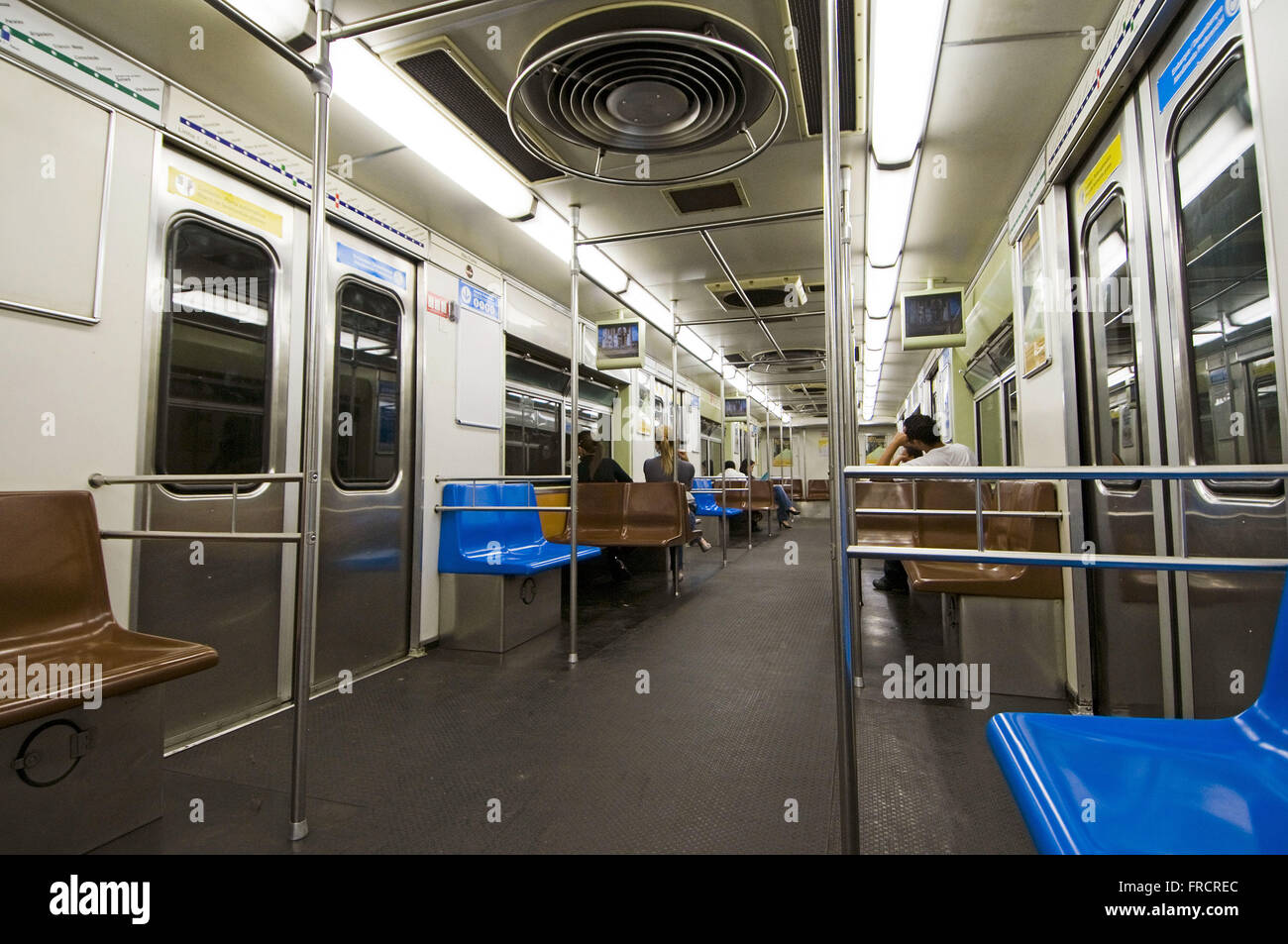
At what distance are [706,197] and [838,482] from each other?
2.97 metres

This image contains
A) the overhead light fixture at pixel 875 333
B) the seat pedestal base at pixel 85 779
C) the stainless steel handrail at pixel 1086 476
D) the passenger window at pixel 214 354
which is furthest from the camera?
the overhead light fixture at pixel 875 333

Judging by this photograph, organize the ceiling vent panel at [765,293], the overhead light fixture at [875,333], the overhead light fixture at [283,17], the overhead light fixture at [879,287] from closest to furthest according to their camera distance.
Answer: the overhead light fixture at [283,17]
the overhead light fixture at [879,287]
the ceiling vent panel at [765,293]
the overhead light fixture at [875,333]

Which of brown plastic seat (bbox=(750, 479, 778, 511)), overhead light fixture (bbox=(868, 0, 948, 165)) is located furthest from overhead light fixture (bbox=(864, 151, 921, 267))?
brown plastic seat (bbox=(750, 479, 778, 511))

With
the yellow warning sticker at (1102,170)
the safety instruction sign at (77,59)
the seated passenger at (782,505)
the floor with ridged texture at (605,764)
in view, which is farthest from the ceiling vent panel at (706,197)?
the seated passenger at (782,505)

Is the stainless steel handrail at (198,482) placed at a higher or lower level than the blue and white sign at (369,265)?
lower

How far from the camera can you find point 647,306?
5.57m

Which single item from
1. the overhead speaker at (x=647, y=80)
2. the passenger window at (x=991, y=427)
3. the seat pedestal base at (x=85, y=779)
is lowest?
the seat pedestal base at (x=85, y=779)

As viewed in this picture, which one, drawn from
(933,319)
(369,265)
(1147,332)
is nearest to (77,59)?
(369,265)

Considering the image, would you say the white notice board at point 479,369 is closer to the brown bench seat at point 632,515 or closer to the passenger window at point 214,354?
the brown bench seat at point 632,515

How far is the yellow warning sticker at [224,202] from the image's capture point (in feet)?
7.93

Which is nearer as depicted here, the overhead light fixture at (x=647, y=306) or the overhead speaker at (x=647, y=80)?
the overhead speaker at (x=647, y=80)

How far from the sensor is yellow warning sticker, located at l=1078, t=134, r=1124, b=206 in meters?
2.28

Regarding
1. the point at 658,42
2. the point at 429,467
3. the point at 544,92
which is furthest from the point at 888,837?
the point at 429,467

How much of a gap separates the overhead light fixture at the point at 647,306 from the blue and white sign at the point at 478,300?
1081 millimetres
